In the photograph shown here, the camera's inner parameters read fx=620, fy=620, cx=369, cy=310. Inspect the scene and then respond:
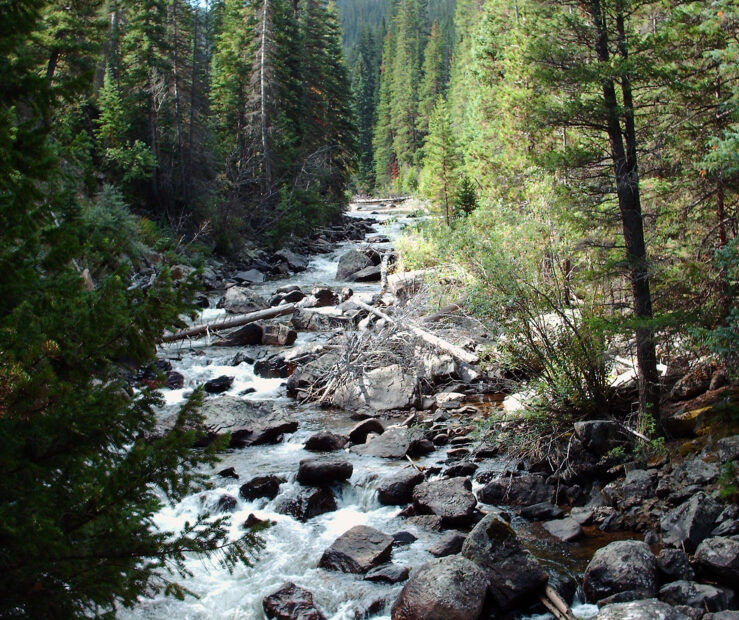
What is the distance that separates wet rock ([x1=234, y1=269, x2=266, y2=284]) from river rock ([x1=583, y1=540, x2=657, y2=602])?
2088cm

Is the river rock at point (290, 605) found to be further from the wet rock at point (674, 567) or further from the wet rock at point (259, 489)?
the wet rock at point (674, 567)

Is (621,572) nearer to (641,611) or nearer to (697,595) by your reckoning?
(697,595)

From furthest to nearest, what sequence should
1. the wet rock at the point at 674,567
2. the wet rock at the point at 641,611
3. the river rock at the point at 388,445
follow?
the river rock at the point at 388,445 → the wet rock at the point at 674,567 → the wet rock at the point at 641,611

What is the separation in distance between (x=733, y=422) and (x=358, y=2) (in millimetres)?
200263

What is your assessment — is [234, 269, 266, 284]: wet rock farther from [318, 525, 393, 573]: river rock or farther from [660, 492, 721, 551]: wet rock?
[660, 492, 721, 551]: wet rock

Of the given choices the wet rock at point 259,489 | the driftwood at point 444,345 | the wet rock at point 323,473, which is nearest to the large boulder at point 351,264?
the driftwood at point 444,345

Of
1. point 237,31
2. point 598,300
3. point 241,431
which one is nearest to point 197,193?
point 237,31

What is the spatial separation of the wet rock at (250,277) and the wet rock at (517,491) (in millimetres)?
18587

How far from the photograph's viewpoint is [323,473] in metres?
8.95

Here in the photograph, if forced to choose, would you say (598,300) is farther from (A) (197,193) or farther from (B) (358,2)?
(B) (358,2)

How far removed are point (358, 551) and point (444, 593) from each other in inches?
62.2

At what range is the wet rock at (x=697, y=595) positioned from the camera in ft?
18.0

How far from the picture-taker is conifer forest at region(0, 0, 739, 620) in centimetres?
332

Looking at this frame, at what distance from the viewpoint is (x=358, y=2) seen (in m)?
185
